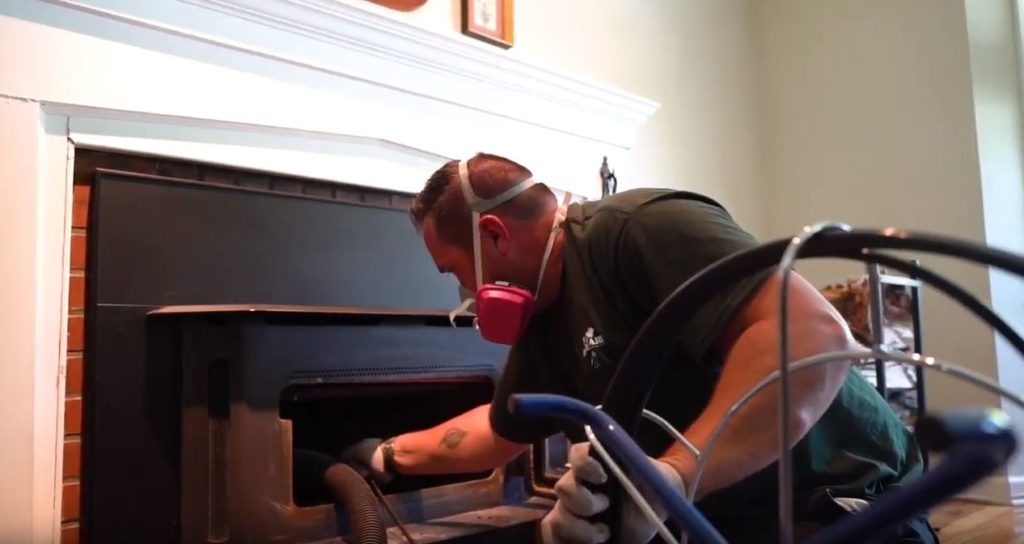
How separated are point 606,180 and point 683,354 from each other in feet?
4.34

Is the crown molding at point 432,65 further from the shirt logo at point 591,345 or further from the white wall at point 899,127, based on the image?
the white wall at point 899,127

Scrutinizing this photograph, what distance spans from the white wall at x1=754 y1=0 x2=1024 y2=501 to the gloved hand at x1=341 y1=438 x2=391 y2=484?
6.82ft

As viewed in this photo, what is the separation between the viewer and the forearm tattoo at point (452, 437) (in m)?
1.38

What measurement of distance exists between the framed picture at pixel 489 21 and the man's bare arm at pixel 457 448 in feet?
3.41

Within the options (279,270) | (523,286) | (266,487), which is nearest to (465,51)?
(279,270)

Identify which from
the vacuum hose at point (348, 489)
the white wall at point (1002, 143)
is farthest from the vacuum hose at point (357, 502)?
the white wall at point (1002, 143)

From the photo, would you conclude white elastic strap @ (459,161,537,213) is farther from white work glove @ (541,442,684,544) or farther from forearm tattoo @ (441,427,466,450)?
white work glove @ (541,442,684,544)

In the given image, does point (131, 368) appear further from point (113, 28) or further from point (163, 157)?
point (113, 28)

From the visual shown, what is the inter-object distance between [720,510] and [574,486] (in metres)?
0.52

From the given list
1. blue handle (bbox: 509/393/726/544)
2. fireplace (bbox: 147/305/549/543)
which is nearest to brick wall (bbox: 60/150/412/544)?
fireplace (bbox: 147/305/549/543)

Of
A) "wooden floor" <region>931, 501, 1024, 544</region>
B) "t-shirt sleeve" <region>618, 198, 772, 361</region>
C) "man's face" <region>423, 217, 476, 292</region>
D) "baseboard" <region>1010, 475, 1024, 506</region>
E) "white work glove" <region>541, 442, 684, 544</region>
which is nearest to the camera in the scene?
"white work glove" <region>541, 442, 684, 544</region>

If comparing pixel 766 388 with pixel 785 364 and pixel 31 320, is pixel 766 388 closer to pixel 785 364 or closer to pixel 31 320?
pixel 785 364

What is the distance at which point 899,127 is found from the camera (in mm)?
3045

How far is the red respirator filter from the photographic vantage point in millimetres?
1229
